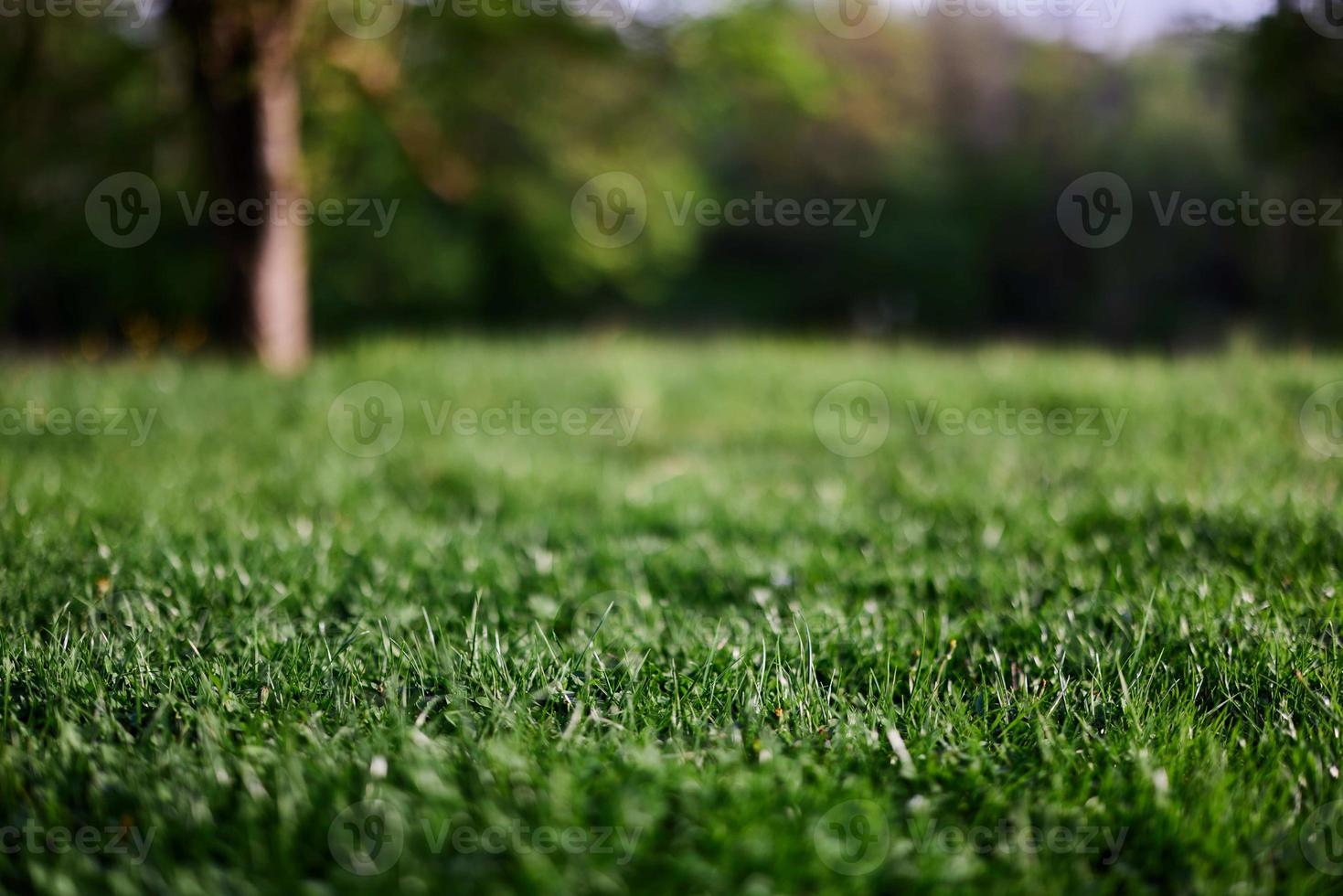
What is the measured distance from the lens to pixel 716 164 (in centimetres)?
3500

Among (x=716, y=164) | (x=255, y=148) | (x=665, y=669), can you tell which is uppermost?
(x=716, y=164)

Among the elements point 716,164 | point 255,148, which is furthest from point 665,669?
point 716,164

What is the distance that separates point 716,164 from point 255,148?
2928cm

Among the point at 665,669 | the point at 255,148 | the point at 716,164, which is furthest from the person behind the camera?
the point at 716,164

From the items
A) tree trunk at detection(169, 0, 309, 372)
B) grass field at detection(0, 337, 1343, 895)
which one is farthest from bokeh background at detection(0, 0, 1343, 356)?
grass field at detection(0, 337, 1343, 895)

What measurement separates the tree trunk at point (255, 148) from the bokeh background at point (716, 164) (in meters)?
0.27

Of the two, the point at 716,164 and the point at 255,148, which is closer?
the point at 255,148

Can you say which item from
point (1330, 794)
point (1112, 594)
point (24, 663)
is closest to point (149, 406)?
point (24, 663)

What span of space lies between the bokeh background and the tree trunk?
0.27 m

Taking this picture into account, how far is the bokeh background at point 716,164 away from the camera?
10.8m

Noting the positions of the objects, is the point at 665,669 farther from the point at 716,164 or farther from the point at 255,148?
the point at 716,164

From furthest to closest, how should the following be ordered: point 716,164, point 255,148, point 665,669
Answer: point 716,164
point 255,148
point 665,669

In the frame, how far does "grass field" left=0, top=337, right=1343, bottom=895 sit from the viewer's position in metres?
1.69

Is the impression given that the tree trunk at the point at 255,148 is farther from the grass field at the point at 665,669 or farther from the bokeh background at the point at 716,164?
the grass field at the point at 665,669
